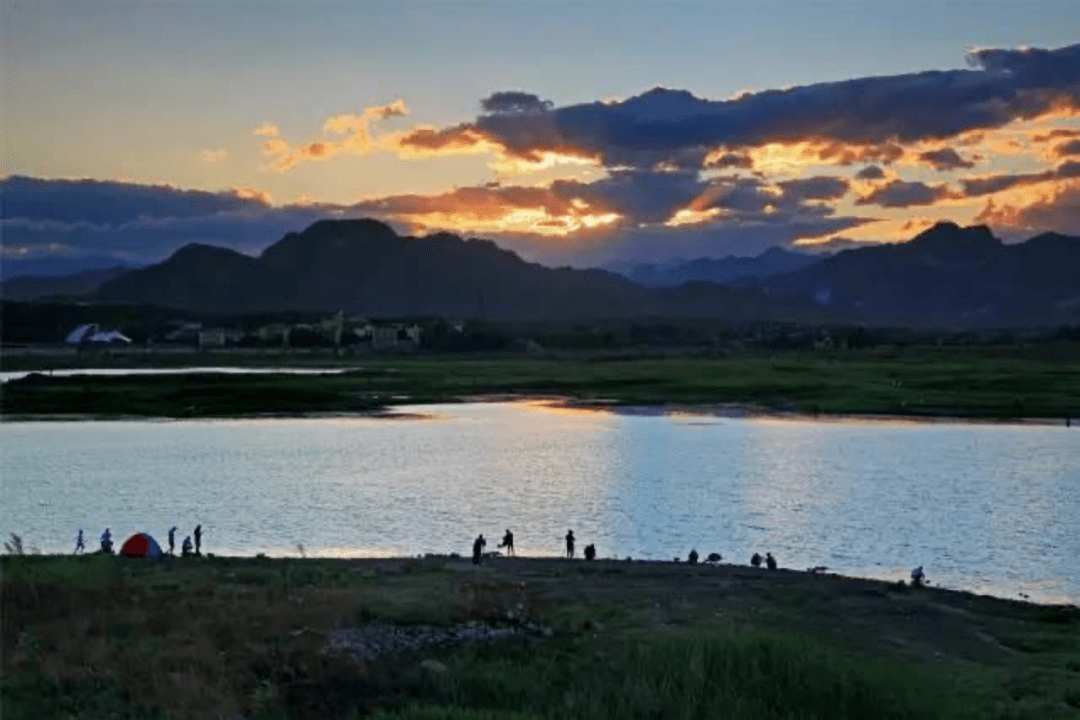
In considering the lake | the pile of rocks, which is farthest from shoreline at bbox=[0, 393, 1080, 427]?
the pile of rocks

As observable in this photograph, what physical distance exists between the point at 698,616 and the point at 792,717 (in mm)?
11663

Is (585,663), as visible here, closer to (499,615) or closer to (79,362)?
(499,615)

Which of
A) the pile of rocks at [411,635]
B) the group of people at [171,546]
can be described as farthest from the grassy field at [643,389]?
the pile of rocks at [411,635]

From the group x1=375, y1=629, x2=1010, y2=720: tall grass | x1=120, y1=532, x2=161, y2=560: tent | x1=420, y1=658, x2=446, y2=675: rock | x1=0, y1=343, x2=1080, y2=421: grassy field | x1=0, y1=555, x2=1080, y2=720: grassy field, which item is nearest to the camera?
x1=375, y1=629, x2=1010, y2=720: tall grass

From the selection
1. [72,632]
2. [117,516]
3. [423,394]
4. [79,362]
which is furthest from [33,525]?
[79,362]

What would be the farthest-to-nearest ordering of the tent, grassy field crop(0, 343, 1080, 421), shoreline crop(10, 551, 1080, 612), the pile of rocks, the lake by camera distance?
grassy field crop(0, 343, 1080, 421) < the lake < the tent < shoreline crop(10, 551, 1080, 612) < the pile of rocks

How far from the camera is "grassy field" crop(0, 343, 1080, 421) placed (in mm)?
106750

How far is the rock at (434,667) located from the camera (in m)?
20.8

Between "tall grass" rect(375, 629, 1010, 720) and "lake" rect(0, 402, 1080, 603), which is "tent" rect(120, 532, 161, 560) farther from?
"tall grass" rect(375, 629, 1010, 720)

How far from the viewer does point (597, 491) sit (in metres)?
60.1

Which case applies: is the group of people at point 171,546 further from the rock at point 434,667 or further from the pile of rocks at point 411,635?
the rock at point 434,667

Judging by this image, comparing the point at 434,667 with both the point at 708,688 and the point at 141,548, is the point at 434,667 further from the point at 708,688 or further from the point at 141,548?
the point at 141,548

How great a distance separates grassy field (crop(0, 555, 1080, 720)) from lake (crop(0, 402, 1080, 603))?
24.6 ft

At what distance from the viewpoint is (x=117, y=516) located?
51062 mm
